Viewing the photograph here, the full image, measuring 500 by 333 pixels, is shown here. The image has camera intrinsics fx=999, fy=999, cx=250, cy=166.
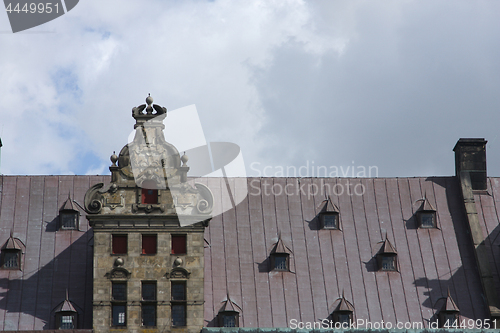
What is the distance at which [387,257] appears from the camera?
206ft

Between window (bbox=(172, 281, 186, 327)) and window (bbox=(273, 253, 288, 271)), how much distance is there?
7585 millimetres

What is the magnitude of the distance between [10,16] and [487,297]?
1316 inches

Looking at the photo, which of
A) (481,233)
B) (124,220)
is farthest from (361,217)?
(124,220)

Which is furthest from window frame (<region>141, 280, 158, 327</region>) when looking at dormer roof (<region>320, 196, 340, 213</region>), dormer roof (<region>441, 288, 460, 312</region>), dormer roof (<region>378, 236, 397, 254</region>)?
dormer roof (<region>441, 288, 460, 312</region>)

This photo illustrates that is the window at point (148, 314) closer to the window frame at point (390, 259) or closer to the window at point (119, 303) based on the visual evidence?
the window at point (119, 303)

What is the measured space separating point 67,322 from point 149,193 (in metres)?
8.81

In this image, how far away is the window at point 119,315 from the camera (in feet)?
184

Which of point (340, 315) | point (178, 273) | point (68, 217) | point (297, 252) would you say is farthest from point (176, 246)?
point (340, 315)

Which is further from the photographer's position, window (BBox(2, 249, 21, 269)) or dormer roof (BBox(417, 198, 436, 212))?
dormer roof (BBox(417, 198, 436, 212))

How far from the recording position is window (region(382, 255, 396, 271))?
206ft

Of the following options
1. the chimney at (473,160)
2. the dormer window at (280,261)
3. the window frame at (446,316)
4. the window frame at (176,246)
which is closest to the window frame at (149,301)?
the window frame at (176,246)

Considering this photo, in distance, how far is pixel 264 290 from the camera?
60.8 meters

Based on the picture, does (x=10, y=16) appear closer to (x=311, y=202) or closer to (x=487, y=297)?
(x=311, y=202)

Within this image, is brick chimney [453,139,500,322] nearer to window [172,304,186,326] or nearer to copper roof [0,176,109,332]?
window [172,304,186,326]
